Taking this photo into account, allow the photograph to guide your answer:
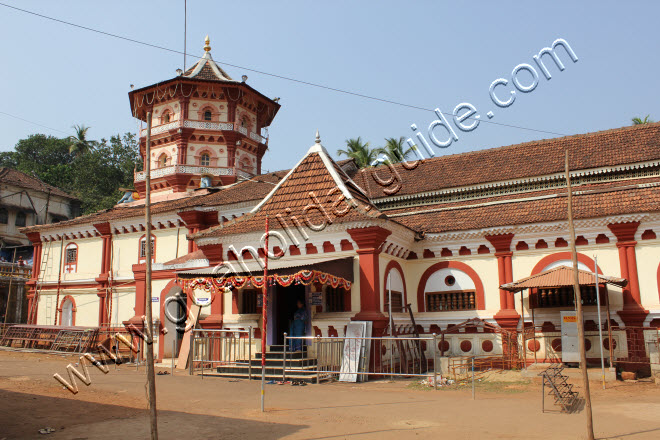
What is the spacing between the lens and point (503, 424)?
9.67 meters

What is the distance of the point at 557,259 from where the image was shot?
685 inches

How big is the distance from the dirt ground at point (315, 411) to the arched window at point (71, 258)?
14987 millimetres

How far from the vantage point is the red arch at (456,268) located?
60.1 ft

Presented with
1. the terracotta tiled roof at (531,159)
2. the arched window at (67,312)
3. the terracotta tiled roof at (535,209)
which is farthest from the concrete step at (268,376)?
the arched window at (67,312)

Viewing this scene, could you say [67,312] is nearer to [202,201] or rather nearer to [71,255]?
[71,255]

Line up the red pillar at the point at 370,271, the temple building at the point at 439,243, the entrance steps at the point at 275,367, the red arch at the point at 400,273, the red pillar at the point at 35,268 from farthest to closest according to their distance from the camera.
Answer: the red pillar at the point at 35,268, the red arch at the point at 400,273, the red pillar at the point at 370,271, the temple building at the point at 439,243, the entrance steps at the point at 275,367

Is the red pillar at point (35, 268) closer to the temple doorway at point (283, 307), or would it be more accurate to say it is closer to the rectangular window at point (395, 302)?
the temple doorway at point (283, 307)

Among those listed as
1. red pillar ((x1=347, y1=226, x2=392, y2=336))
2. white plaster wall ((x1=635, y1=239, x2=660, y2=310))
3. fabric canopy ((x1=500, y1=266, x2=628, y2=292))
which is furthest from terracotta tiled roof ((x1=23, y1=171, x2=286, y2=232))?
white plaster wall ((x1=635, y1=239, x2=660, y2=310))

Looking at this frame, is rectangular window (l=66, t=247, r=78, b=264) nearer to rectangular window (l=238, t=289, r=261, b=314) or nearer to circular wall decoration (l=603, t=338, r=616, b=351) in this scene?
rectangular window (l=238, t=289, r=261, b=314)

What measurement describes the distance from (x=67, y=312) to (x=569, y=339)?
24609mm

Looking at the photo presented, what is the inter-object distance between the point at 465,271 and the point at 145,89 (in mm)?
21509

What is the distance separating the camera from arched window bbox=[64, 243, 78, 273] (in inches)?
1166

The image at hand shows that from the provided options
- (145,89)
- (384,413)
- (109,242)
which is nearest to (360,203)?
(384,413)

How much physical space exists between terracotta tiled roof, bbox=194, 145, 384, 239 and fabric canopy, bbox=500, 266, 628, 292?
4597 millimetres
